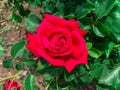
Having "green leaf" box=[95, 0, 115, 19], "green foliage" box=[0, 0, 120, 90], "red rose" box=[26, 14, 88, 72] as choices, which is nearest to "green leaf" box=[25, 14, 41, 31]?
"green foliage" box=[0, 0, 120, 90]

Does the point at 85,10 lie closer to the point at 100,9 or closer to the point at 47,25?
the point at 100,9

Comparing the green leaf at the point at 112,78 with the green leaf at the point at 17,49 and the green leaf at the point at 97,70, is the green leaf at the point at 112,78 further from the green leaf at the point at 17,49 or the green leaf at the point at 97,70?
the green leaf at the point at 17,49

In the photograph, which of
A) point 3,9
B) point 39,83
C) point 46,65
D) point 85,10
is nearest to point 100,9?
point 85,10

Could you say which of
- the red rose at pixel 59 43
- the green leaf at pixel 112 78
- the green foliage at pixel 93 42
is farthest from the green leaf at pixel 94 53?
the red rose at pixel 59 43

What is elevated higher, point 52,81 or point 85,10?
point 85,10

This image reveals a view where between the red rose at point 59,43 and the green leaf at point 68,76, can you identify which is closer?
the red rose at point 59,43

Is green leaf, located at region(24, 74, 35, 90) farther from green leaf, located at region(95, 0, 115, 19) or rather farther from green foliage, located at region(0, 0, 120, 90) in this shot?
green leaf, located at region(95, 0, 115, 19)
